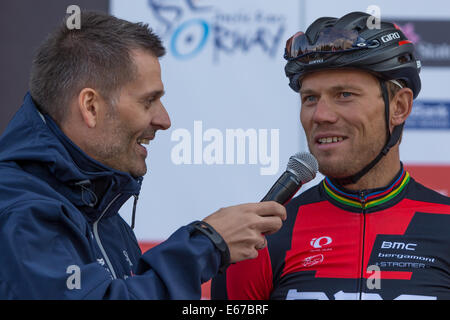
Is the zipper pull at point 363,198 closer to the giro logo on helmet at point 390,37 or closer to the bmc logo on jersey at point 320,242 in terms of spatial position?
the bmc logo on jersey at point 320,242

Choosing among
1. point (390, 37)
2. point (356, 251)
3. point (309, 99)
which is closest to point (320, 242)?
point (356, 251)

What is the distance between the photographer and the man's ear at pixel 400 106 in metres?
2.13

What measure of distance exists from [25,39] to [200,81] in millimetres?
1016

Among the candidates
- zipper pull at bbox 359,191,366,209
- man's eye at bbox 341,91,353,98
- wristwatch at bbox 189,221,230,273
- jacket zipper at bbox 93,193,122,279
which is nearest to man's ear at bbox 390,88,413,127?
man's eye at bbox 341,91,353,98

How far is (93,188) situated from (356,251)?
85 centimetres

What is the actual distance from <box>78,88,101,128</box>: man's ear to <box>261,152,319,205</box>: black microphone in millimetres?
538

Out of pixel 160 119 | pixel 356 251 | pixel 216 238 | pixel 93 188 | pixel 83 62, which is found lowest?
pixel 356 251

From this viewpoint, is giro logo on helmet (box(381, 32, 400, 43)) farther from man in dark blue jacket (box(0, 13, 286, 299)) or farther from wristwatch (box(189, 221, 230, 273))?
wristwatch (box(189, 221, 230, 273))

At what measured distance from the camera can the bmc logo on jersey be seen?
201cm

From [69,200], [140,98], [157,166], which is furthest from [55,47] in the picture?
[157,166]

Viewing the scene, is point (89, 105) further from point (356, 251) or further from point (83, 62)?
point (356, 251)

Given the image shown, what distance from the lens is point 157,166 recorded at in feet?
11.1

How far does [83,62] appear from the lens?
1.78 meters

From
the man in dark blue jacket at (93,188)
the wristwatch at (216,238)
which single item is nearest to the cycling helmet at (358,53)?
the man in dark blue jacket at (93,188)
